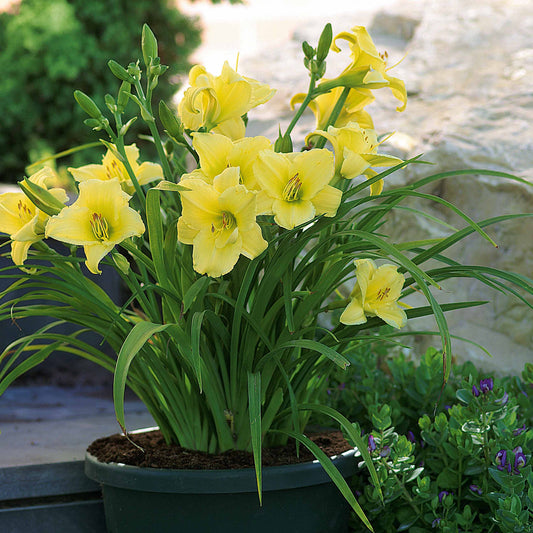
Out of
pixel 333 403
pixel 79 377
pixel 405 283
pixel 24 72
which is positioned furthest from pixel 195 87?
pixel 24 72

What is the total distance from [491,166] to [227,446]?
110cm

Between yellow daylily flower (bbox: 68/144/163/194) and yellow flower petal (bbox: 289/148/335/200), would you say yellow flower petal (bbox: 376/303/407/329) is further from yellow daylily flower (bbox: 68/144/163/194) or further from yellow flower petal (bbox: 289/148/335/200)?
yellow daylily flower (bbox: 68/144/163/194)

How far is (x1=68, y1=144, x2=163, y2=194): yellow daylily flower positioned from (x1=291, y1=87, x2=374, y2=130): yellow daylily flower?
304 millimetres

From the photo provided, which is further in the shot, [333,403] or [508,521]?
[333,403]

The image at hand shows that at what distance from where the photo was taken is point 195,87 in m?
1.03

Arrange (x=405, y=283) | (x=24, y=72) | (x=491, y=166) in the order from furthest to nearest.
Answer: (x=24, y=72) < (x=491, y=166) < (x=405, y=283)

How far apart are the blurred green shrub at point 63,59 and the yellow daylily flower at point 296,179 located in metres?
2.78

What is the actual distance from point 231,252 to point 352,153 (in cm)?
24

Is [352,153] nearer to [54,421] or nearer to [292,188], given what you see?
[292,188]

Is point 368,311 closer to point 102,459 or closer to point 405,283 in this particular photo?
point 405,283

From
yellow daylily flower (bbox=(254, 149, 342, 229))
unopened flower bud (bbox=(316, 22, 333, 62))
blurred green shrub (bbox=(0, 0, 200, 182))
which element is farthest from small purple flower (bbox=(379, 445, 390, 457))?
blurred green shrub (bbox=(0, 0, 200, 182))

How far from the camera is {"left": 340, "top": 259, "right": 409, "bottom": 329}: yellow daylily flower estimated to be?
952 millimetres

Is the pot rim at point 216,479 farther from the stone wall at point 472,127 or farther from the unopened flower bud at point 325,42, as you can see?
the stone wall at point 472,127

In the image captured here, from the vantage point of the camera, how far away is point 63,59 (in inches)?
137
